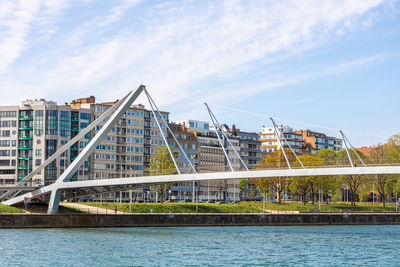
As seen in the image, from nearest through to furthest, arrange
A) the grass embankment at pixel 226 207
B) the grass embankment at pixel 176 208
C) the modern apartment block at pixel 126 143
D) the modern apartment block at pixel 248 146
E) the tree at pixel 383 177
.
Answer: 1. the grass embankment at pixel 176 208
2. the grass embankment at pixel 226 207
3. the tree at pixel 383 177
4. the modern apartment block at pixel 126 143
5. the modern apartment block at pixel 248 146

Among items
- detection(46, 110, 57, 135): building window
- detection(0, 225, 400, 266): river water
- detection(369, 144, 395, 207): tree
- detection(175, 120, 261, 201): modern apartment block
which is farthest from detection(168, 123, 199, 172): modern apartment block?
detection(0, 225, 400, 266): river water

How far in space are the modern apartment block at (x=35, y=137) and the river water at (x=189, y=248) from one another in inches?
2140

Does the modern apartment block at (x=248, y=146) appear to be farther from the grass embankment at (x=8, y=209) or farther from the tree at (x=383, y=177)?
the grass embankment at (x=8, y=209)

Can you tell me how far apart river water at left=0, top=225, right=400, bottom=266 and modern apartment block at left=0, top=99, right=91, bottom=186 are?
5435cm

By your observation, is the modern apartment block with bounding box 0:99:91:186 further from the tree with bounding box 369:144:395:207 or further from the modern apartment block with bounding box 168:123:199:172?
the tree with bounding box 369:144:395:207

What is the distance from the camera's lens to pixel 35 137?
426 ft

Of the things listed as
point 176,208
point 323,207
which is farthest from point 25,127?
point 323,207

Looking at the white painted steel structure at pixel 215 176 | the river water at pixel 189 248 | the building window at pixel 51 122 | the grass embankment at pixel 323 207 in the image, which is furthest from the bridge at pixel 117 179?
the building window at pixel 51 122

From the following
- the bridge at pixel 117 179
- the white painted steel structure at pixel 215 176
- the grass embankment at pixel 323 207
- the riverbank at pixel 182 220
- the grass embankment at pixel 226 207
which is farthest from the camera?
the grass embankment at pixel 323 207

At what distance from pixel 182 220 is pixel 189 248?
29590 millimetres

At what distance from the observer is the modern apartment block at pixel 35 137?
129 metres

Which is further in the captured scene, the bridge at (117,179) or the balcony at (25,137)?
the balcony at (25,137)

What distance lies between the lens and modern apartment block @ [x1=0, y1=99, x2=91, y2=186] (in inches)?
5094

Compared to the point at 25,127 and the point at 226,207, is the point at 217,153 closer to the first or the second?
the point at 25,127
